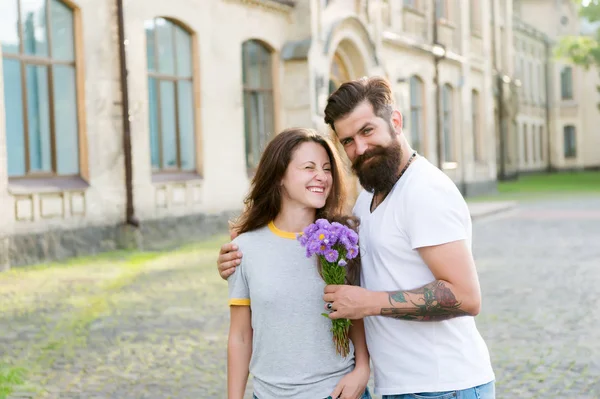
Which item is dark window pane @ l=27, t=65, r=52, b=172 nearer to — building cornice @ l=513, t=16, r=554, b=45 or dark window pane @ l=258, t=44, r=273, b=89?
dark window pane @ l=258, t=44, r=273, b=89

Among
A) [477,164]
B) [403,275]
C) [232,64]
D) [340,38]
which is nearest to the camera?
[403,275]

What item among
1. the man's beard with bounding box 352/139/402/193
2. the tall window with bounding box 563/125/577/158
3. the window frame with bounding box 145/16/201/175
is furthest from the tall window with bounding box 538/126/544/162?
the man's beard with bounding box 352/139/402/193

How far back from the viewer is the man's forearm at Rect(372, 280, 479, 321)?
267cm

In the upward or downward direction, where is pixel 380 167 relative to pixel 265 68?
downward

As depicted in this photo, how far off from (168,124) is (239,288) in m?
14.4

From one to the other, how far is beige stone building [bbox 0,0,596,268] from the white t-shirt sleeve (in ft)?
29.0

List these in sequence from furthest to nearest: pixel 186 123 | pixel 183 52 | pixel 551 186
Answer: pixel 551 186 → pixel 186 123 → pixel 183 52

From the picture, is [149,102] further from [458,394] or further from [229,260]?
[458,394]

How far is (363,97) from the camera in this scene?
2826mm

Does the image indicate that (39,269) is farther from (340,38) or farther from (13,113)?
(340,38)

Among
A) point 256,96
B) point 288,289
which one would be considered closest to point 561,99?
point 256,96

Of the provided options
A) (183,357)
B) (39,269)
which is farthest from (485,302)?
(39,269)

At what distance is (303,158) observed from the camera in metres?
3.00

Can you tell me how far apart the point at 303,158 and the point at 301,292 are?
17.1 inches
